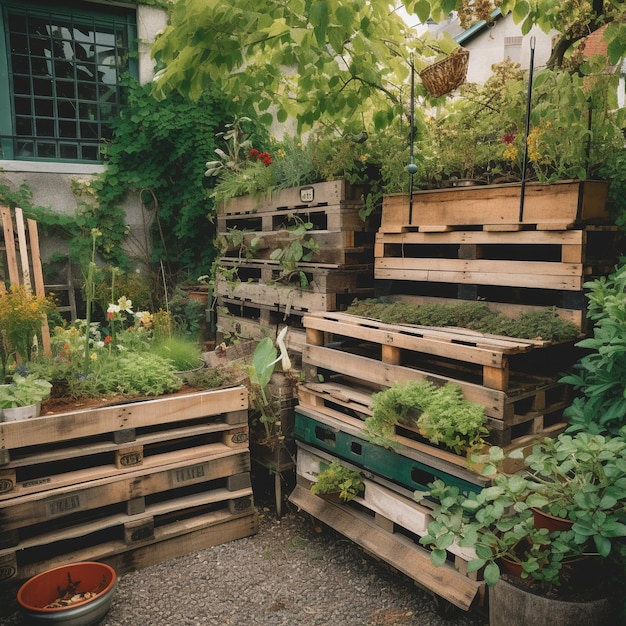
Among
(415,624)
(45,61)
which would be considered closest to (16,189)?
(45,61)

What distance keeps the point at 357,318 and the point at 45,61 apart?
5.72 m

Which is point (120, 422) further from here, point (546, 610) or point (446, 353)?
point (546, 610)

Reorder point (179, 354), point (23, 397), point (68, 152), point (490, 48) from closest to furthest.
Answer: point (23, 397)
point (179, 354)
point (68, 152)
point (490, 48)

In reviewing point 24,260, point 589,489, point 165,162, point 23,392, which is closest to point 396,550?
point 589,489

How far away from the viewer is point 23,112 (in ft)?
22.7

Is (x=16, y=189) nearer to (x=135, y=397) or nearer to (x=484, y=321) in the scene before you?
(x=135, y=397)

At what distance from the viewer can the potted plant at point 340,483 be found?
3.41 m

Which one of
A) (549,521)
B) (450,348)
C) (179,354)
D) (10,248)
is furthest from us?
(10,248)

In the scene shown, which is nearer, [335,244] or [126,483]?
[126,483]

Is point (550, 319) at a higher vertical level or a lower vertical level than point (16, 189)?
lower

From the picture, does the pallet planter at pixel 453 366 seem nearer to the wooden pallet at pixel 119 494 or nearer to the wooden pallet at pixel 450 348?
the wooden pallet at pixel 450 348

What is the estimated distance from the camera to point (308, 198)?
437 centimetres

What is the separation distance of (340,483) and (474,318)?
1.27 m

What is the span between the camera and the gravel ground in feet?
9.99
